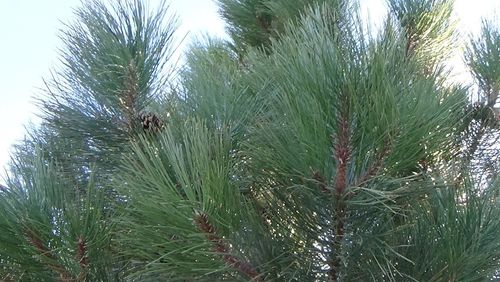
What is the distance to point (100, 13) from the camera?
975 mm

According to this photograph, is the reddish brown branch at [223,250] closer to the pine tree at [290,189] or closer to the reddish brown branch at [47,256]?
the pine tree at [290,189]

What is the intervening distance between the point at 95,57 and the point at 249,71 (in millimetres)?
221

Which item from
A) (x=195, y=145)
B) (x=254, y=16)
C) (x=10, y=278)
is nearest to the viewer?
(x=195, y=145)

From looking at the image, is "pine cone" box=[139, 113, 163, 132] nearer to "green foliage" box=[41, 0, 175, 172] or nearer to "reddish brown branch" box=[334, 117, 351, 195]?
"green foliage" box=[41, 0, 175, 172]

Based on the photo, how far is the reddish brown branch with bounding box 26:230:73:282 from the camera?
2.34 ft

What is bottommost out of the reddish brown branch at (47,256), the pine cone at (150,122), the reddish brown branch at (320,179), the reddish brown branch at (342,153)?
the reddish brown branch at (47,256)

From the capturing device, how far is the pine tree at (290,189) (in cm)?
64

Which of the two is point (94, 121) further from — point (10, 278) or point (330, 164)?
point (330, 164)

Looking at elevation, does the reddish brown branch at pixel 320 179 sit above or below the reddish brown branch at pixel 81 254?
above

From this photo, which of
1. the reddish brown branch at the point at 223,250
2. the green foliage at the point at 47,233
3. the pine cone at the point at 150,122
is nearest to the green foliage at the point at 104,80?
the pine cone at the point at 150,122

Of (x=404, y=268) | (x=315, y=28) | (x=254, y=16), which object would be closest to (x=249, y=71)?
(x=315, y=28)

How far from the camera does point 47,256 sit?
717 mm

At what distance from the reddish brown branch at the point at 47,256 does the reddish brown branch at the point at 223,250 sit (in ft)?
0.62

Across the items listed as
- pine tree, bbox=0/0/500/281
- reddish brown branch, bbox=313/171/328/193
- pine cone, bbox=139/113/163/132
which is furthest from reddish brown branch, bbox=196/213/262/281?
pine cone, bbox=139/113/163/132
